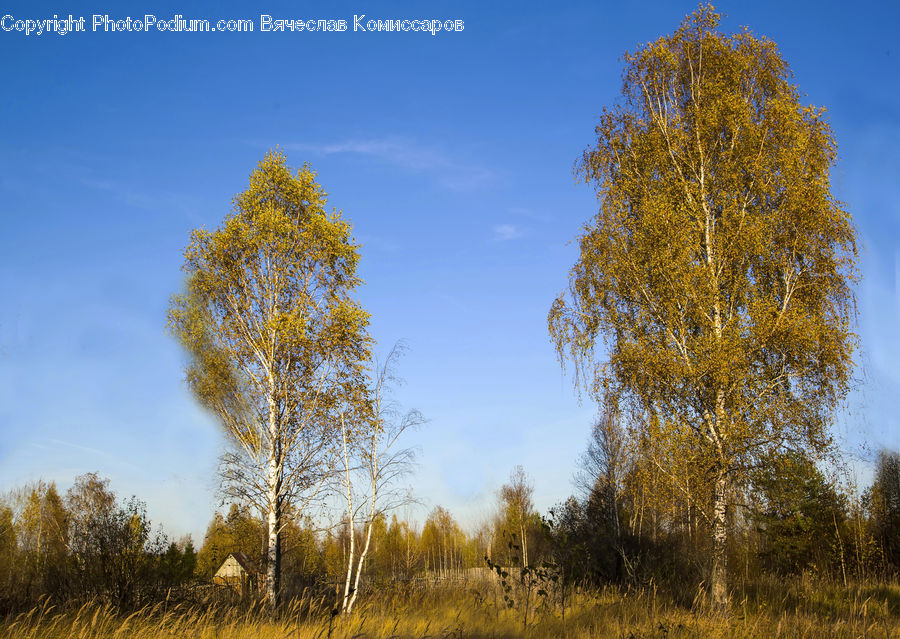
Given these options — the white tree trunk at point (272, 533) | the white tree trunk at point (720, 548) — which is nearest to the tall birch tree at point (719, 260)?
the white tree trunk at point (720, 548)

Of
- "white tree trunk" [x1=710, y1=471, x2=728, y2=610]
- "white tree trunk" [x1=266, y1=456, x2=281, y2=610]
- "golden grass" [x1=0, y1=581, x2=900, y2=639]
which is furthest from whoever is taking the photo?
"white tree trunk" [x1=266, y1=456, x2=281, y2=610]

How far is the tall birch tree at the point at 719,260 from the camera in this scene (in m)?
11.5

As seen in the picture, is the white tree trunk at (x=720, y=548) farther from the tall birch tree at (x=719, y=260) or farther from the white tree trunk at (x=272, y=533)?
the white tree trunk at (x=272, y=533)

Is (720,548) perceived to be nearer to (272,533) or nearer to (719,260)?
(719,260)

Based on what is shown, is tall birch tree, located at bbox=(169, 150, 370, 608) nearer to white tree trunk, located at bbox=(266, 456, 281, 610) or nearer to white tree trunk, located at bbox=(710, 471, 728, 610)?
white tree trunk, located at bbox=(266, 456, 281, 610)

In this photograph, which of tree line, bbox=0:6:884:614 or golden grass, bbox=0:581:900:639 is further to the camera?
tree line, bbox=0:6:884:614

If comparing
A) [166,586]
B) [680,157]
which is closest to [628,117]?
[680,157]

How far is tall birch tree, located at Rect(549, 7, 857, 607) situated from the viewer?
37.9 ft

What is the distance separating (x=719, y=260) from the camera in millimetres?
12711

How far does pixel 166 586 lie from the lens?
10.8 m

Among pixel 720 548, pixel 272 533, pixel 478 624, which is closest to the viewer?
pixel 478 624

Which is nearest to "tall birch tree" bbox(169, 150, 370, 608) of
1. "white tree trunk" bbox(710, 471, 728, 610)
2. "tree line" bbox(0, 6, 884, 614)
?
"tree line" bbox(0, 6, 884, 614)

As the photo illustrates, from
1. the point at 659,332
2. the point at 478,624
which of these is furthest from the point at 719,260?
the point at 478,624

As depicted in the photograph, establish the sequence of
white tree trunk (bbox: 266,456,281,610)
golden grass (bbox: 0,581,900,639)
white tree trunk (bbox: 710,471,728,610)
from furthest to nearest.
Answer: white tree trunk (bbox: 266,456,281,610), white tree trunk (bbox: 710,471,728,610), golden grass (bbox: 0,581,900,639)
